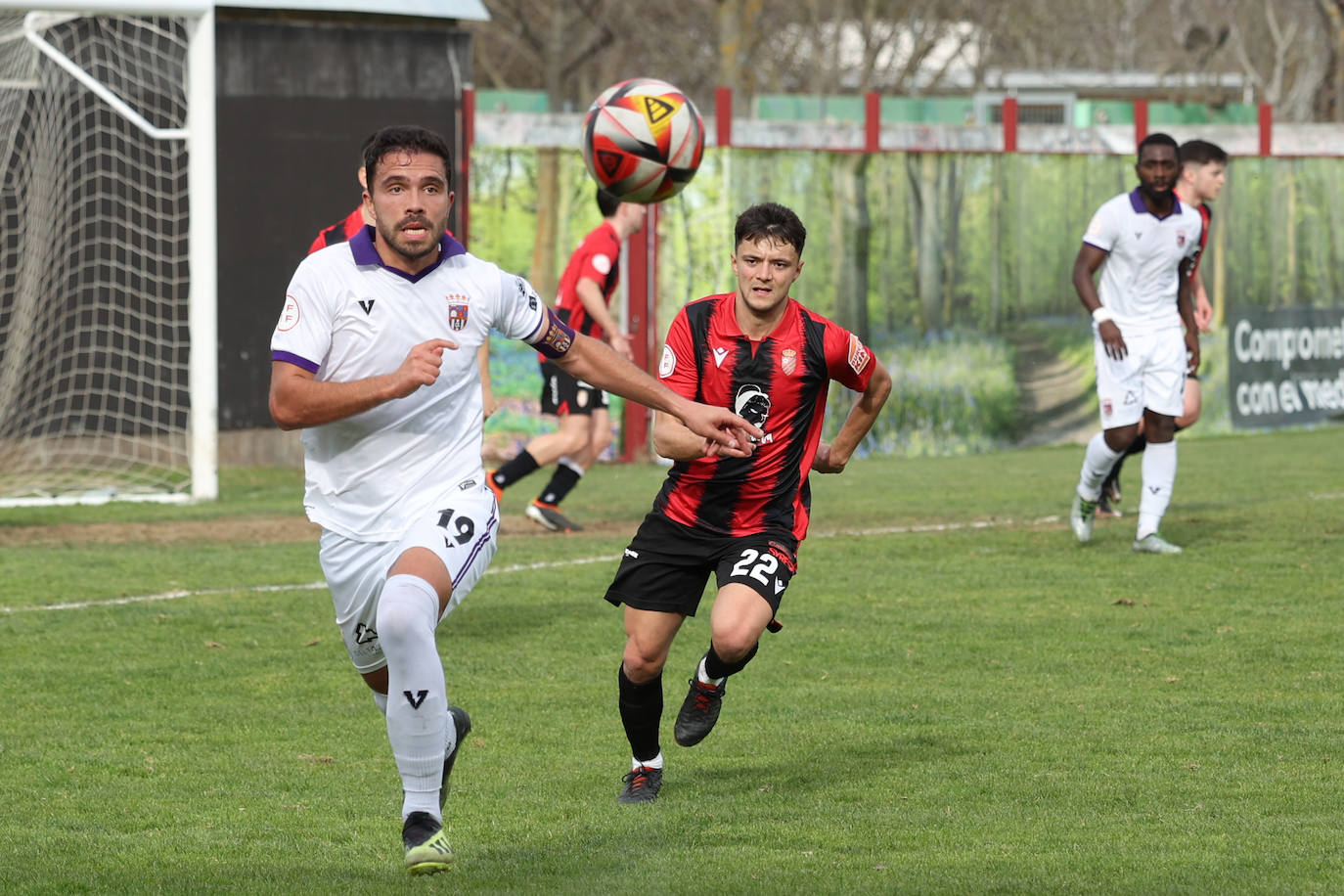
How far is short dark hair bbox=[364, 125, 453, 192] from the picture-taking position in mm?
5430

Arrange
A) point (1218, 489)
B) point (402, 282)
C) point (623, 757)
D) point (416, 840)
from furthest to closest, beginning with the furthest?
point (1218, 489)
point (623, 757)
point (402, 282)
point (416, 840)

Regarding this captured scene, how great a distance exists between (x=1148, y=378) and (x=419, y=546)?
7214 millimetres

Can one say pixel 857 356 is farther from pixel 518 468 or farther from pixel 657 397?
pixel 518 468

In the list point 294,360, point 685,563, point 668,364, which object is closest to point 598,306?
point 668,364

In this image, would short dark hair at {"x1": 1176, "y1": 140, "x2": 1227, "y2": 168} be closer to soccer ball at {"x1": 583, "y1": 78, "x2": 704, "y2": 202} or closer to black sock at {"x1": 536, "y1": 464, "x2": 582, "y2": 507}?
black sock at {"x1": 536, "y1": 464, "x2": 582, "y2": 507}

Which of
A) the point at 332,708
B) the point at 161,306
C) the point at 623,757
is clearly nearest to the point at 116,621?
the point at 332,708

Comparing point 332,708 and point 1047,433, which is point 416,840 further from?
point 1047,433

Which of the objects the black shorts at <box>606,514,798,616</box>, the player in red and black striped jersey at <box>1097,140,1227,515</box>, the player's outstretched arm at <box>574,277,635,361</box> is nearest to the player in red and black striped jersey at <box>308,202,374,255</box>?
the player's outstretched arm at <box>574,277,635,361</box>

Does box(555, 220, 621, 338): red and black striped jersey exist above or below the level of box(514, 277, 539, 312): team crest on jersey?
above

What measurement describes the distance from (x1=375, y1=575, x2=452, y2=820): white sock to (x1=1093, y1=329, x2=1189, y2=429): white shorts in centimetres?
717

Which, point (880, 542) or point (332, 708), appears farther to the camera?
point (880, 542)

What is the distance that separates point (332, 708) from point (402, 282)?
2.59 m

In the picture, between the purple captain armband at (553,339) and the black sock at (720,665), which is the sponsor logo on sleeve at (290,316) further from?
the black sock at (720,665)

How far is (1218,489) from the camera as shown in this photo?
15227 millimetres
